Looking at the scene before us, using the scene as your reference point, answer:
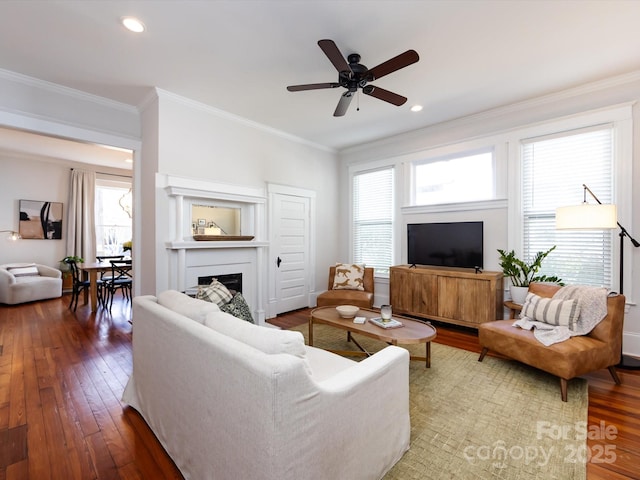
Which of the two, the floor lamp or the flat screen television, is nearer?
the floor lamp

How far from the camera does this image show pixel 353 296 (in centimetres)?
416

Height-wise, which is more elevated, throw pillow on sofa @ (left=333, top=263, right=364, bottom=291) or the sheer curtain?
the sheer curtain

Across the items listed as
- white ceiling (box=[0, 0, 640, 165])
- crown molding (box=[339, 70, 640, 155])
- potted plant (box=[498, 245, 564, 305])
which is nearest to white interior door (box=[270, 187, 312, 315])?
white ceiling (box=[0, 0, 640, 165])

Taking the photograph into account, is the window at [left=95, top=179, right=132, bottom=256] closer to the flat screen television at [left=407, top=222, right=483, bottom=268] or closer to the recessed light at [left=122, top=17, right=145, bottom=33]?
the recessed light at [left=122, top=17, right=145, bottom=33]

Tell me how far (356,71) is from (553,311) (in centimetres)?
277

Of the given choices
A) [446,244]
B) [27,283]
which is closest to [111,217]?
[27,283]

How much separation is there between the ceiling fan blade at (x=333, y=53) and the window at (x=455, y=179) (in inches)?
107

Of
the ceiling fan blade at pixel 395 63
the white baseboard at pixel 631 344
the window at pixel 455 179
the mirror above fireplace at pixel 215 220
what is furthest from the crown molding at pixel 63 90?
the white baseboard at pixel 631 344

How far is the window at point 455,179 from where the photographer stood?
4129 mm

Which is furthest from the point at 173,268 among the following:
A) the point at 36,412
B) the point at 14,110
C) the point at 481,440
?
the point at 481,440

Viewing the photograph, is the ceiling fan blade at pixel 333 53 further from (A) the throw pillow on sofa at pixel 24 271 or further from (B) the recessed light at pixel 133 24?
(A) the throw pillow on sofa at pixel 24 271

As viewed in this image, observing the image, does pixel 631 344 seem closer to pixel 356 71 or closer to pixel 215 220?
pixel 356 71

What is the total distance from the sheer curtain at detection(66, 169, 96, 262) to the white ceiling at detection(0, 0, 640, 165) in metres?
4.24

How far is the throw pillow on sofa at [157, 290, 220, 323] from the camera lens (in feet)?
5.66
